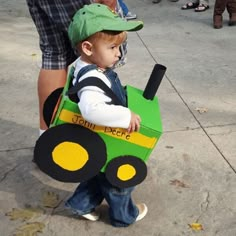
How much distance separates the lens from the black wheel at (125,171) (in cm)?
226

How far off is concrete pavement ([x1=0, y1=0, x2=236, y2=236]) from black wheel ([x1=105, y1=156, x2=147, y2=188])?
42 centimetres

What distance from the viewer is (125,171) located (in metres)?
2.29

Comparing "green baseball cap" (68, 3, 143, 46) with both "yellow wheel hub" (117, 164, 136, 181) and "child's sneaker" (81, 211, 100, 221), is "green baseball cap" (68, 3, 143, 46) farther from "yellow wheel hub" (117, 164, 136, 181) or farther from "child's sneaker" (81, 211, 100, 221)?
"child's sneaker" (81, 211, 100, 221)

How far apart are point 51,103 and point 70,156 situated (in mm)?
458

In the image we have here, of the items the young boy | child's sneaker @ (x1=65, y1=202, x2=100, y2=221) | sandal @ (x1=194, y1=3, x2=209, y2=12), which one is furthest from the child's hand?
sandal @ (x1=194, y1=3, x2=209, y2=12)

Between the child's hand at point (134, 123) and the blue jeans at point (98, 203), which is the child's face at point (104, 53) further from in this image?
the blue jeans at point (98, 203)

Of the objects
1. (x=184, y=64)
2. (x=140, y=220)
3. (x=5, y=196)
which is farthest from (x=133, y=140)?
(x=184, y=64)

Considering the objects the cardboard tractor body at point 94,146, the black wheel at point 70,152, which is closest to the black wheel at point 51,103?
the cardboard tractor body at point 94,146

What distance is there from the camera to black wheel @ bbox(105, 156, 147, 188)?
2264 mm

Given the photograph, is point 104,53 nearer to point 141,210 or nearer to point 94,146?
point 94,146

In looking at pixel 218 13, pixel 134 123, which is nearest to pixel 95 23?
pixel 134 123

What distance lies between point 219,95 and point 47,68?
1.77 metres

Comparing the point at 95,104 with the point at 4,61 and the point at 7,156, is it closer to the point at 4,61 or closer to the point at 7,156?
the point at 7,156

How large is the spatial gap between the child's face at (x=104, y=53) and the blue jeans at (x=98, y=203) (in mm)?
634
